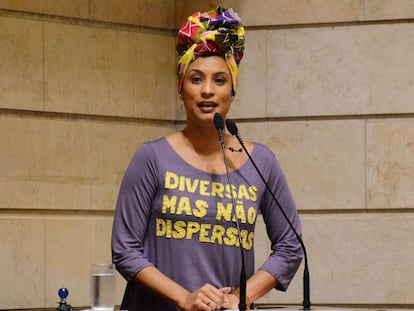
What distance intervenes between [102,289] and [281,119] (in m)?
3.25

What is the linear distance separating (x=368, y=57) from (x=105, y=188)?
1.75 metres

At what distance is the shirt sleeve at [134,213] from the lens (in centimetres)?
400

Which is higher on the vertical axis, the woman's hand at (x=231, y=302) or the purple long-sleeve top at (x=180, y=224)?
the purple long-sleeve top at (x=180, y=224)

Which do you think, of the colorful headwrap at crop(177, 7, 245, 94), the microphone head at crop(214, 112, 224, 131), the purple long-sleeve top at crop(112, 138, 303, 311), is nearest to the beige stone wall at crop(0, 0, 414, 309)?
the colorful headwrap at crop(177, 7, 245, 94)

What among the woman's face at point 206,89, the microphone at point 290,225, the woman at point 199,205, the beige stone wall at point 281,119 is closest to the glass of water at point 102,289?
the woman at point 199,205

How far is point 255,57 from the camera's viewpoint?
677 centimetres

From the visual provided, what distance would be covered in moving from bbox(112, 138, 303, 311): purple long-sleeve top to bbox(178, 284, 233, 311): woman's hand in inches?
8.7

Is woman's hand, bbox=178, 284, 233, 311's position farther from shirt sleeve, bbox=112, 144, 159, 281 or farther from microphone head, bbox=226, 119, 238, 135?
microphone head, bbox=226, 119, 238, 135

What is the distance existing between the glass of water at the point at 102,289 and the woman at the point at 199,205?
0.87ft

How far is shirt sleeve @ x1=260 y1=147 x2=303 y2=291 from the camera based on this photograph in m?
4.20

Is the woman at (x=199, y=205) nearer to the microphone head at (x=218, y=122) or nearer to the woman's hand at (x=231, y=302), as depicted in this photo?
the woman's hand at (x=231, y=302)

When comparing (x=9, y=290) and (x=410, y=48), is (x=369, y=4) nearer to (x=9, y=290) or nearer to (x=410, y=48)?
(x=410, y=48)

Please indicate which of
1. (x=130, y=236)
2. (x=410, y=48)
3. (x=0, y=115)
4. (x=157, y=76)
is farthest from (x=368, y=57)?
(x=130, y=236)

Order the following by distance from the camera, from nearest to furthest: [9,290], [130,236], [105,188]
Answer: [130,236]
[9,290]
[105,188]
